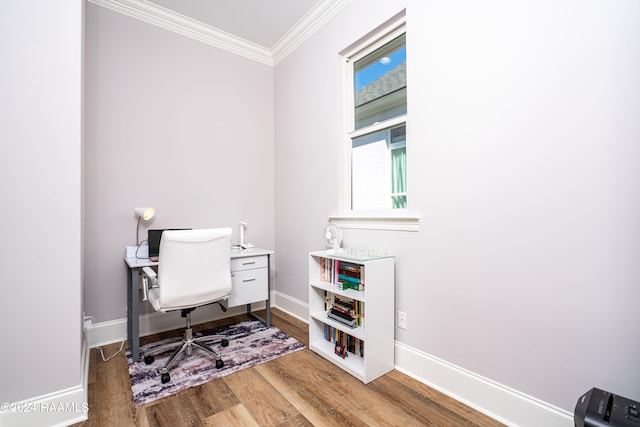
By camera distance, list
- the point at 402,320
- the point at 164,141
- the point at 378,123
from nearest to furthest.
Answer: the point at 402,320, the point at 378,123, the point at 164,141

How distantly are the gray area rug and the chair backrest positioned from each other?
48 cm

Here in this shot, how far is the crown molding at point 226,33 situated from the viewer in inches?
108

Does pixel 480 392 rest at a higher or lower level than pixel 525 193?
lower

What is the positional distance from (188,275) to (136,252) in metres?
0.99

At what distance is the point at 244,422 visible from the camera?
1636mm

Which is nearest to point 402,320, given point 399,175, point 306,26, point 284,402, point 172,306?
point 284,402

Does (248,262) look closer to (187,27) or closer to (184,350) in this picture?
(184,350)

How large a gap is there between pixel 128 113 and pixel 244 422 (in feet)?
9.02

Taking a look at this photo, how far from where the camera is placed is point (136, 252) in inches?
107

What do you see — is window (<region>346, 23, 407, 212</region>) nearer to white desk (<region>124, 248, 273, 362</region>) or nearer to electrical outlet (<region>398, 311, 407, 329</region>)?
electrical outlet (<region>398, 311, 407, 329</region>)

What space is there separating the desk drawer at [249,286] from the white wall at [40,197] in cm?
122

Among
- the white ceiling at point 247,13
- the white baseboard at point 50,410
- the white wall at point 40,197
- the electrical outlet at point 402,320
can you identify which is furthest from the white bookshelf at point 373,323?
the white ceiling at point 247,13

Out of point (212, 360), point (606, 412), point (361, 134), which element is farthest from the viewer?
point (361, 134)

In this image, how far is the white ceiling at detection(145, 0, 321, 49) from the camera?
2.78 m
